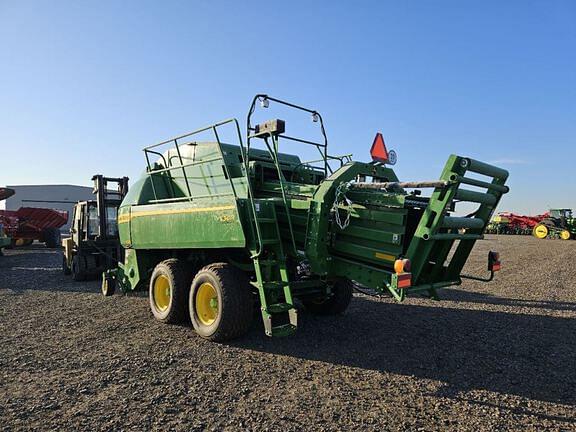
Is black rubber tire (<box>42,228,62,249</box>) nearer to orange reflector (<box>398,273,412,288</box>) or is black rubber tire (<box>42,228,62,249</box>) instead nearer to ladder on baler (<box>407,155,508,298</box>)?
ladder on baler (<box>407,155,508,298</box>)

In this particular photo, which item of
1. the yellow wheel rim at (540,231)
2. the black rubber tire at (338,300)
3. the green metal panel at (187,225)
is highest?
the green metal panel at (187,225)

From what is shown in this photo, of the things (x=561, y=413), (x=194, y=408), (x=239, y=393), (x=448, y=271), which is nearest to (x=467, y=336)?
(x=448, y=271)

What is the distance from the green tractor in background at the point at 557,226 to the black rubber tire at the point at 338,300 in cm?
2931

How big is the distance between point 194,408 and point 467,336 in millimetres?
3920

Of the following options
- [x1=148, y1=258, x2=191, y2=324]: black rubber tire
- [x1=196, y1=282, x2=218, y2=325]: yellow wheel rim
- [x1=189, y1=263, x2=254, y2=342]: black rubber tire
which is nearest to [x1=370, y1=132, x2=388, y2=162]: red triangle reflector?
[x1=189, y1=263, x2=254, y2=342]: black rubber tire

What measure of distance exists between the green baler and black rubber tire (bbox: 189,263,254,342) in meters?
0.01

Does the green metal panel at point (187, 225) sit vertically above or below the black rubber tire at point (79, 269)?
above

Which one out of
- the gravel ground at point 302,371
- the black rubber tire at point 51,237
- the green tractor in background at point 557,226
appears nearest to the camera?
the gravel ground at point 302,371

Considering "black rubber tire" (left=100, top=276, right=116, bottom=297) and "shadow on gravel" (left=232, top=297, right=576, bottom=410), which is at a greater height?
"black rubber tire" (left=100, top=276, right=116, bottom=297)

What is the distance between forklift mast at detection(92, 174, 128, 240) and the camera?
10.4 m

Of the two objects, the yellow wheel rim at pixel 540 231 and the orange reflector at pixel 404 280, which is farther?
the yellow wheel rim at pixel 540 231

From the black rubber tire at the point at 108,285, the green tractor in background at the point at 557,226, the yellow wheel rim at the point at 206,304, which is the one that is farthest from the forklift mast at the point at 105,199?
the green tractor in background at the point at 557,226

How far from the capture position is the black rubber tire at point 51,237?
2142 cm

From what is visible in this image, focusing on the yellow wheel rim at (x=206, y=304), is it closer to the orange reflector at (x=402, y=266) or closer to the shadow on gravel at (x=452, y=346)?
the shadow on gravel at (x=452, y=346)
